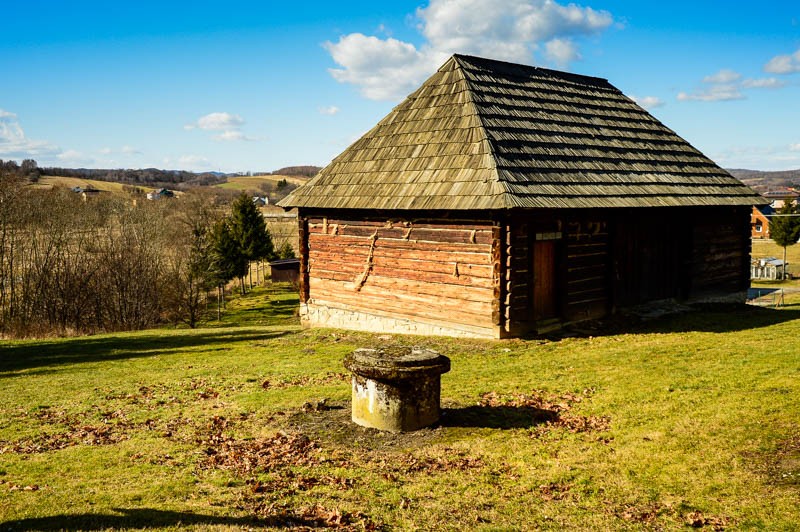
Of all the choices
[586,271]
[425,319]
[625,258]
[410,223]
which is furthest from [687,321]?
[410,223]

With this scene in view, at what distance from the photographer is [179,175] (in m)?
150

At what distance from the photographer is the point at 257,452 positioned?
7.30 metres

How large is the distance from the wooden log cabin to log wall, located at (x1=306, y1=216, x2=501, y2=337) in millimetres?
39

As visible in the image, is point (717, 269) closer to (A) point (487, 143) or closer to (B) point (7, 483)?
(A) point (487, 143)

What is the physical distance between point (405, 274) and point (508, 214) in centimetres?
343

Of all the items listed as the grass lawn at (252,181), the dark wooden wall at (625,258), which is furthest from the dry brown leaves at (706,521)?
the grass lawn at (252,181)

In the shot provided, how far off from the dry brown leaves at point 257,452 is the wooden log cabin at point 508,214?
6.61 meters

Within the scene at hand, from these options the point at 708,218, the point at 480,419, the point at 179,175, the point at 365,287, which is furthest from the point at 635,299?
the point at 179,175

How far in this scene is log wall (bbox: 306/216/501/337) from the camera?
44.0 feet

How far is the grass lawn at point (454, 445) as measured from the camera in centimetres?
556

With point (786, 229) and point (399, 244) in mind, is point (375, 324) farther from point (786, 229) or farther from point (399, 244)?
point (786, 229)

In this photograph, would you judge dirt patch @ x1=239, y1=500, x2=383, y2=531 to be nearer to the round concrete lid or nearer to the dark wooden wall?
the round concrete lid

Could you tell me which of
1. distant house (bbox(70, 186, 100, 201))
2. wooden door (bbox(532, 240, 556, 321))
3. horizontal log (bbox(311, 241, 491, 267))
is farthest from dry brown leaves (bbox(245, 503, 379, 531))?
distant house (bbox(70, 186, 100, 201))

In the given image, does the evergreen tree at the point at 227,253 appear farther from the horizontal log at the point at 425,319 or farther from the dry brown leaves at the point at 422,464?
the dry brown leaves at the point at 422,464
